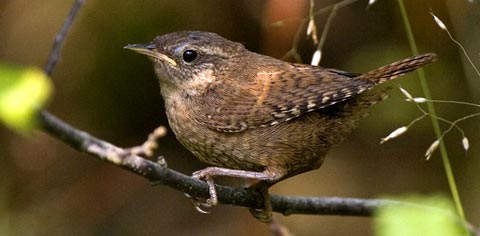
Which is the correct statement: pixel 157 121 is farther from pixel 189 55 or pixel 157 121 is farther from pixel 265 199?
pixel 265 199

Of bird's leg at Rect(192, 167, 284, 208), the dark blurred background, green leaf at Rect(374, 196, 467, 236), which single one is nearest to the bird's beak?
bird's leg at Rect(192, 167, 284, 208)

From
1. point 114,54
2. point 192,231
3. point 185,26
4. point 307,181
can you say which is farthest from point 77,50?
point 307,181

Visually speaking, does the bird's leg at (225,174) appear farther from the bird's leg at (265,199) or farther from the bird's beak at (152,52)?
the bird's beak at (152,52)

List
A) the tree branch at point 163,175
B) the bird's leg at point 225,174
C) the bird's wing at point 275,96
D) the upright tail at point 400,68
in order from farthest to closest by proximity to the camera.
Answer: the bird's wing at point 275,96 < the upright tail at point 400,68 < the bird's leg at point 225,174 < the tree branch at point 163,175

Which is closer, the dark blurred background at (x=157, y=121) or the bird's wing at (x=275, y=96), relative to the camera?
the bird's wing at (x=275, y=96)

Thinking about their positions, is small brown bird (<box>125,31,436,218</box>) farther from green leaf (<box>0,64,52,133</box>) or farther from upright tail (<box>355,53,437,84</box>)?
green leaf (<box>0,64,52,133</box>)

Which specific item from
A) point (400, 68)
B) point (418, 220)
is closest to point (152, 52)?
point (400, 68)

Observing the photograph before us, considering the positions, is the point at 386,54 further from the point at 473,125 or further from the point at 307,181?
the point at 307,181

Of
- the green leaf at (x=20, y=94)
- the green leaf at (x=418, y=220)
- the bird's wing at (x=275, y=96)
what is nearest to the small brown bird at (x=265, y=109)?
the bird's wing at (x=275, y=96)
